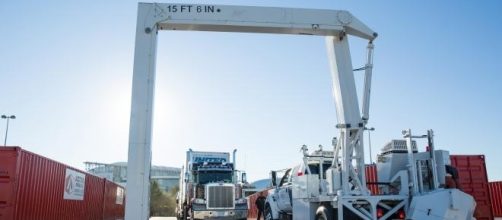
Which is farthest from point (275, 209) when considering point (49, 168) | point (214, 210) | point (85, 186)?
point (85, 186)

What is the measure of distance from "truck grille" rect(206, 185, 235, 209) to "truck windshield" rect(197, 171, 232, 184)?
1096 millimetres

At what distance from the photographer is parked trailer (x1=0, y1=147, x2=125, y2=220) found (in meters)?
10.6

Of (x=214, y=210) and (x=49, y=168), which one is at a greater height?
(x=49, y=168)

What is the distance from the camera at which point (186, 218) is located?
69.2ft

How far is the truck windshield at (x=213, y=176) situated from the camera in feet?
66.9

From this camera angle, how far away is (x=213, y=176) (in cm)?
2059

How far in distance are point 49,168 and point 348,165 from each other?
29.3 ft

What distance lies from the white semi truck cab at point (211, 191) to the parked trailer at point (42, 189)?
171 inches

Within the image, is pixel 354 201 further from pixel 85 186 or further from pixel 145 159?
pixel 85 186

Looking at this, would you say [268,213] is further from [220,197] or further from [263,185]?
[263,185]

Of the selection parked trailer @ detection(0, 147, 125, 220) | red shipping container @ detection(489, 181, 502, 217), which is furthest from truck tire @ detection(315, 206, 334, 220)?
red shipping container @ detection(489, 181, 502, 217)

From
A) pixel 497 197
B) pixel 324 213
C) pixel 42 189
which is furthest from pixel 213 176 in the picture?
pixel 497 197

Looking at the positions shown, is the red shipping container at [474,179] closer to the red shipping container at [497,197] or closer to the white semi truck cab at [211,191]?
the red shipping container at [497,197]

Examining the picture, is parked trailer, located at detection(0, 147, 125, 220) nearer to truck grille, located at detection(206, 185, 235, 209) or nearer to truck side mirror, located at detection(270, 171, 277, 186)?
truck grille, located at detection(206, 185, 235, 209)
